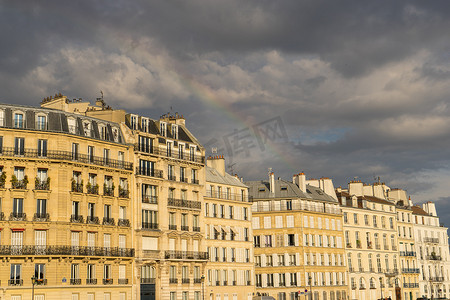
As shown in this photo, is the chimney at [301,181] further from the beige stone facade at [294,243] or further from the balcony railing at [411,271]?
the balcony railing at [411,271]

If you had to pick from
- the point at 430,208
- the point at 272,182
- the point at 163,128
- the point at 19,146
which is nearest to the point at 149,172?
the point at 163,128

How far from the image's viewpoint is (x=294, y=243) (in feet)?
326

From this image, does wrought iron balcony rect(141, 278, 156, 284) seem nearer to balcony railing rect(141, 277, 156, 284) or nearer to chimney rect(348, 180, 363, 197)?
balcony railing rect(141, 277, 156, 284)

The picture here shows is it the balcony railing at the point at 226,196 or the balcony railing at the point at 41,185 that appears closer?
the balcony railing at the point at 41,185

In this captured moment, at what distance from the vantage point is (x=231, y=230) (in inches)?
3519

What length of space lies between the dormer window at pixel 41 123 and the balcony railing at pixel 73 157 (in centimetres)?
275

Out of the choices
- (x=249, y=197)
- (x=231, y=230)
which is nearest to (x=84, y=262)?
(x=231, y=230)

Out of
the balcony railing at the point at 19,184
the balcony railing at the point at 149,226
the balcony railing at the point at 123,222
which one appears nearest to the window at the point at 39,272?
the balcony railing at the point at 19,184

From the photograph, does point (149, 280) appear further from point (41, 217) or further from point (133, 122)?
point (133, 122)

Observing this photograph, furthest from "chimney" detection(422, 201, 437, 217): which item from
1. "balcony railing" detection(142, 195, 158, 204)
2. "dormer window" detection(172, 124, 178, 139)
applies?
"balcony railing" detection(142, 195, 158, 204)

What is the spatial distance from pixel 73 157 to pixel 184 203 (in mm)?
17051

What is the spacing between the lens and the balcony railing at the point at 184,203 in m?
80.1

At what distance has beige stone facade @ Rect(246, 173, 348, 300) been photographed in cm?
9825

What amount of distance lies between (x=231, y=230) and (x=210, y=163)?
1034 centimetres
